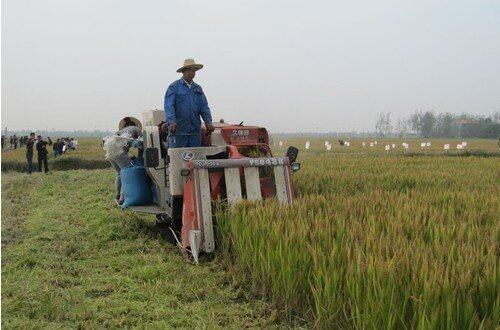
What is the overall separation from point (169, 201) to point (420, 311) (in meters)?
4.10

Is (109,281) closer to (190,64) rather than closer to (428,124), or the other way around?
(190,64)

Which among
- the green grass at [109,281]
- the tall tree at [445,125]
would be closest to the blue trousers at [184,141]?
the green grass at [109,281]

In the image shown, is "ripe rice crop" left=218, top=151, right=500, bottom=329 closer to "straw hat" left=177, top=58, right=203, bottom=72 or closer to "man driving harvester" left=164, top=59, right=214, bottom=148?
"man driving harvester" left=164, top=59, right=214, bottom=148

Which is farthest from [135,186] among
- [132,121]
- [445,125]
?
[445,125]

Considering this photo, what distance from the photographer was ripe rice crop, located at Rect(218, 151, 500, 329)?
2.67m

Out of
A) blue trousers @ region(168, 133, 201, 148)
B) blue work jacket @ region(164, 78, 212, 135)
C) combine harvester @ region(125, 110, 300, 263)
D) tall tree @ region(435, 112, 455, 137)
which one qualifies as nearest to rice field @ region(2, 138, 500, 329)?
combine harvester @ region(125, 110, 300, 263)

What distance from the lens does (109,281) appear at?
Answer: 4645 mm

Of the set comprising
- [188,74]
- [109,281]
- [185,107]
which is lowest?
[109,281]

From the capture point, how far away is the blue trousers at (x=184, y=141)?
6000mm

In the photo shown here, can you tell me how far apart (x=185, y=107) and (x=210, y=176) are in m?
1.09

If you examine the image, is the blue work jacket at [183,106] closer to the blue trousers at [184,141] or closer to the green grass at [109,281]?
the blue trousers at [184,141]

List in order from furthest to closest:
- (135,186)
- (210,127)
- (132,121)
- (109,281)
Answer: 1. (132,121)
2. (135,186)
3. (210,127)
4. (109,281)

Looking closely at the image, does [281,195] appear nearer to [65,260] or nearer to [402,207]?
[402,207]

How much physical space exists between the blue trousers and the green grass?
1274 mm
